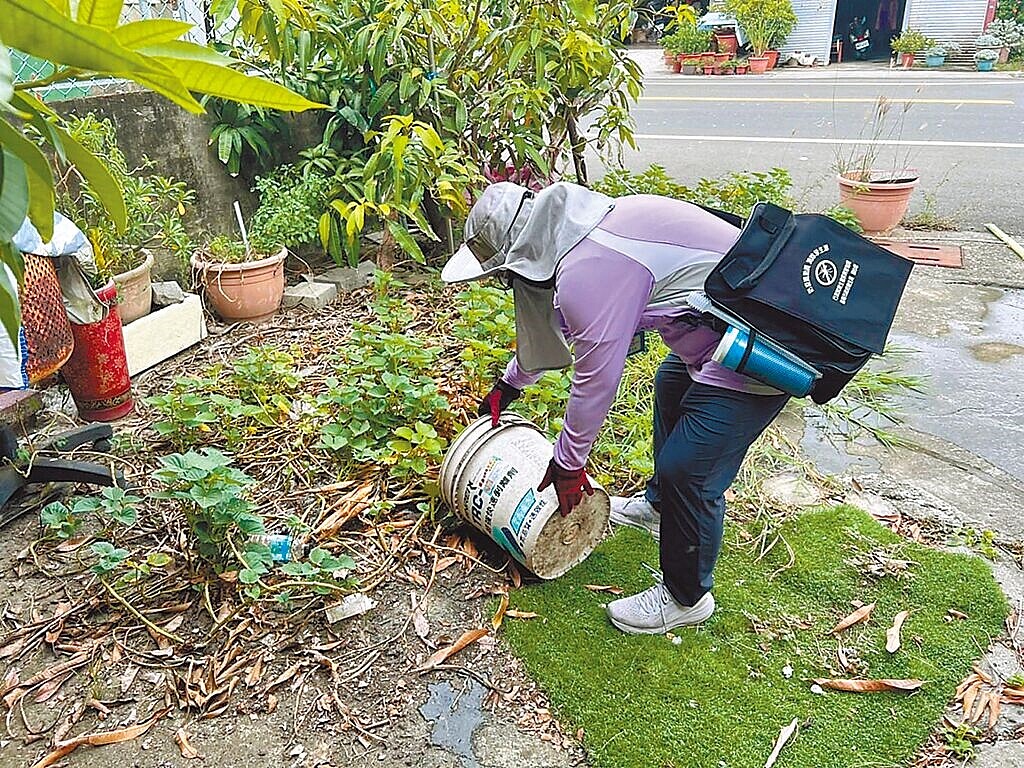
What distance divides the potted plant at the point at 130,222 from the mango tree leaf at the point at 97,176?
2.80 m

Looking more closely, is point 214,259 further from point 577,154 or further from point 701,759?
point 701,759

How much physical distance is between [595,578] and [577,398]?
0.77 m

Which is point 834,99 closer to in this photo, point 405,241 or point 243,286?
point 405,241

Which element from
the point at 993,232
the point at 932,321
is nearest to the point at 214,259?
the point at 932,321

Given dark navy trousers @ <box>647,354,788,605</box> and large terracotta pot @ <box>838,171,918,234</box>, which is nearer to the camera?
dark navy trousers @ <box>647,354,788,605</box>

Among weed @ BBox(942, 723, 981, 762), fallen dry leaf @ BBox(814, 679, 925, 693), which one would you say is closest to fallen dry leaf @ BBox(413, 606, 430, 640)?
fallen dry leaf @ BBox(814, 679, 925, 693)

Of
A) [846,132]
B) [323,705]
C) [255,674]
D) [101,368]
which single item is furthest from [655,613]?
Answer: [846,132]

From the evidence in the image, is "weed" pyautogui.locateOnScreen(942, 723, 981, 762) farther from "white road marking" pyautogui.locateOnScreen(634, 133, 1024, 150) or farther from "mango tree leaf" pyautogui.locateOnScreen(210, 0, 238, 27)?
"white road marking" pyautogui.locateOnScreen(634, 133, 1024, 150)

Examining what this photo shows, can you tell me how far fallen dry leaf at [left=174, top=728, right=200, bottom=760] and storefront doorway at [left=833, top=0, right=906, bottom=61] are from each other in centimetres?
1855

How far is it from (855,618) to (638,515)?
71cm

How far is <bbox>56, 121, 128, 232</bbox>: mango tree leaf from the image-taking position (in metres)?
0.65

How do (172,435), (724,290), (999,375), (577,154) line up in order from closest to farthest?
1. (724,290)
2. (172,435)
3. (999,375)
4. (577,154)

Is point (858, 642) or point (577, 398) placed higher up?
point (577, 398)

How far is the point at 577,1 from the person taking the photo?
4.18 meters
